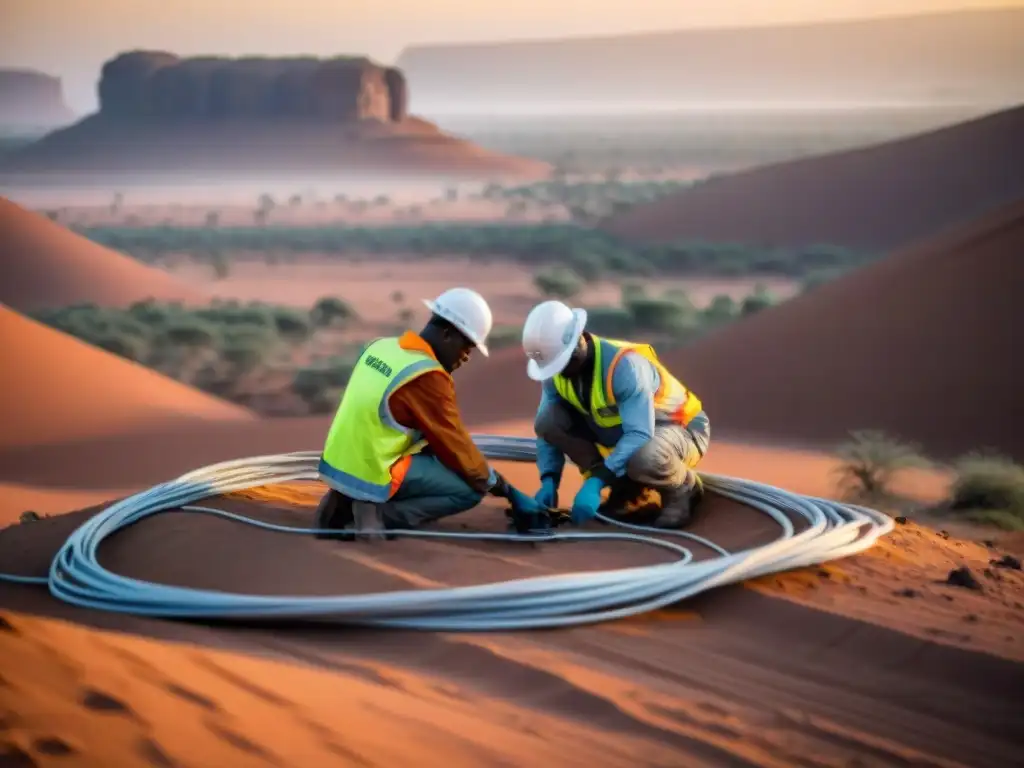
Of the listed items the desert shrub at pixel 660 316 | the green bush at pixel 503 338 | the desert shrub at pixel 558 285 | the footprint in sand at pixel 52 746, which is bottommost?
the footprint in sand at pixel 52 746

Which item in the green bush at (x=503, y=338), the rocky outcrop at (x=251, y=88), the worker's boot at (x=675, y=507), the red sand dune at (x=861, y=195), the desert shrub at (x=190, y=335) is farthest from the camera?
the rocky outcrop at (x=251, y=88)

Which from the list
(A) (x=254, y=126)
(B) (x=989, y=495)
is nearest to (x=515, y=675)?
(B) (x=989, y=495)

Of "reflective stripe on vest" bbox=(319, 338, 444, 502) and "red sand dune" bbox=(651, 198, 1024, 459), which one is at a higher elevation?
"red sand dune" bbox=(651, 198, 1024, 459)

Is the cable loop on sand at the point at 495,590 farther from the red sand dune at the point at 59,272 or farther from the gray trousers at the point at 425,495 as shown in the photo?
the red sand dune at the point at 59,272

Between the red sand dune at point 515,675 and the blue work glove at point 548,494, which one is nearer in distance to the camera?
the red sand dune at point 515,675

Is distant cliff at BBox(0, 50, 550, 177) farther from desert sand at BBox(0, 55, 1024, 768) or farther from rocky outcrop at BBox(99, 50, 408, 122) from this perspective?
desert sand at BBox(0, 55, 1024, 768)

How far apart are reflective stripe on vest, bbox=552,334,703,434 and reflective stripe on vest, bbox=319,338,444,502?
1013 millimetres

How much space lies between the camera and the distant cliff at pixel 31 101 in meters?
41.3

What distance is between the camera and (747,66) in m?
54.8

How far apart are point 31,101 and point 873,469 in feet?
142

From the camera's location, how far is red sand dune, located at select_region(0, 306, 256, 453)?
38.4ft

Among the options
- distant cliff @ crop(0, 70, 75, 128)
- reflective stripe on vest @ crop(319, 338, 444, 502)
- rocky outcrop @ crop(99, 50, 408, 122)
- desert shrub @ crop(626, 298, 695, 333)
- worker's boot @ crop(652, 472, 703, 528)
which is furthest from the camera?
rocky outcrop @ crop(99, 50, 408, 122)

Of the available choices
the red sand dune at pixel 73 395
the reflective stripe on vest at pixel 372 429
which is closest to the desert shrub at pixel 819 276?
the red sand dune at pixel 73 395

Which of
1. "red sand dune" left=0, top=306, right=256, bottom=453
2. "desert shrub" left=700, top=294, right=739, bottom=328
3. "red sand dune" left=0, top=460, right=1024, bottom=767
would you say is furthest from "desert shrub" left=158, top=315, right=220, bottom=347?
"red sand dune" left=0, top=460, right=1024, bottom=767
